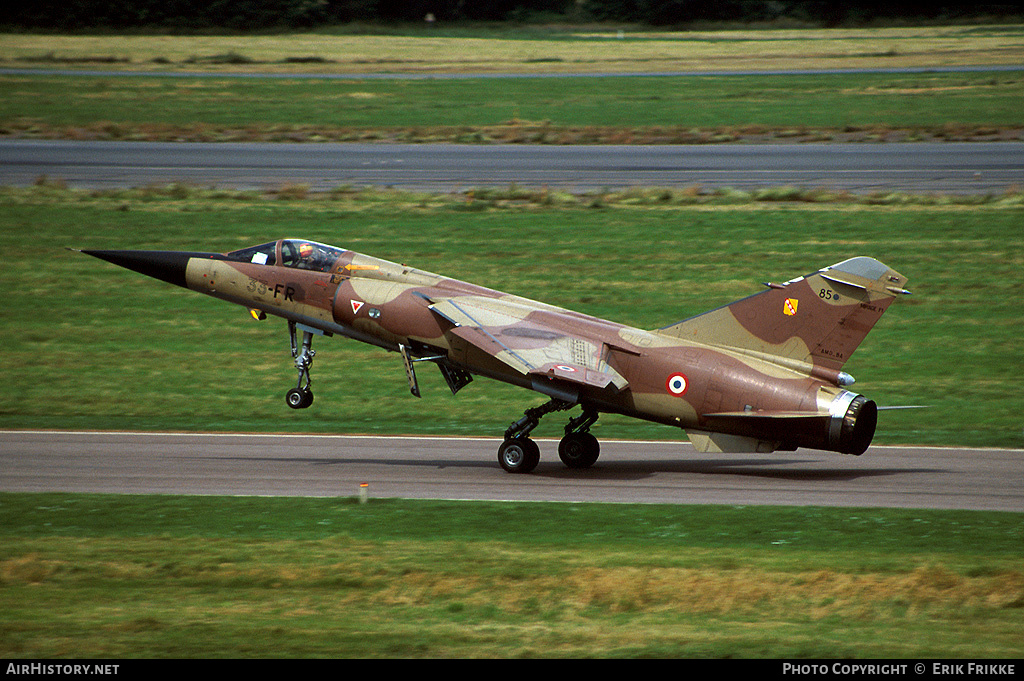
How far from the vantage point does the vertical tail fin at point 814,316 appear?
1888 cm

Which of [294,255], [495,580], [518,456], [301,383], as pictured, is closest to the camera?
[495,580]

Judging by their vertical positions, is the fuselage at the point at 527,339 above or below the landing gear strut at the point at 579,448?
above

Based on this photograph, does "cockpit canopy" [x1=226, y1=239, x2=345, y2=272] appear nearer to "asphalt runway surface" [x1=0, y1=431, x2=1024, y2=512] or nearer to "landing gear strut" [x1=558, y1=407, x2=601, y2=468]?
"asphalt runway surface" [x1=0, y1=431, x2=1024, y2=512]

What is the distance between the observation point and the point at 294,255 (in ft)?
72.2

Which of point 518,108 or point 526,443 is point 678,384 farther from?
point 518,108

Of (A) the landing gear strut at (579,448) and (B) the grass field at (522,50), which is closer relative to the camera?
(A) the landing gear strut at (579,448)

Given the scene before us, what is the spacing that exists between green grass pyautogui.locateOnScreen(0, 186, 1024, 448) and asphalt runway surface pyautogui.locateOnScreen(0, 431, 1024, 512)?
1.49m

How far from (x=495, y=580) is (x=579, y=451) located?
6.99m

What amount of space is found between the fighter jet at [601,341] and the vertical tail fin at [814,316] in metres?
0.02

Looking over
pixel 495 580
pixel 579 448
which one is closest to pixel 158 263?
pixel 579 448

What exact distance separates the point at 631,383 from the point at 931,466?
6206mm

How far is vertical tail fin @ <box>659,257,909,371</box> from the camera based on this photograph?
18875 mm

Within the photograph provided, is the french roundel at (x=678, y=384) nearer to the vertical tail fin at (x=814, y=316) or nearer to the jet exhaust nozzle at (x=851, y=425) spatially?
the vertical tail fin at (x=814, y=316)

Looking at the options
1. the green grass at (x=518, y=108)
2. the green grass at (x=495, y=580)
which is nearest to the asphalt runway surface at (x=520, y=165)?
the green grass at (x=518, y=108)
